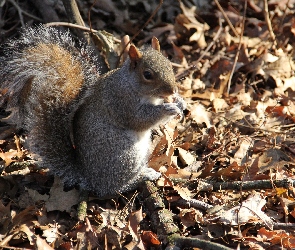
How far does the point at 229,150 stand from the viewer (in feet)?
13.4

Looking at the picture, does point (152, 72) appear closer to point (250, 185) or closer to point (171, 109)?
point (171, 109)

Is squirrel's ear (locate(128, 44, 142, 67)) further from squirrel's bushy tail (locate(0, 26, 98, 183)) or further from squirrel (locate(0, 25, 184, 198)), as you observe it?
squirrel's bushy tail (locate(0, 26, 98, 183))

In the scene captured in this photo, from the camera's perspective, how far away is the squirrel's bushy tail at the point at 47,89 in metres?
3.34

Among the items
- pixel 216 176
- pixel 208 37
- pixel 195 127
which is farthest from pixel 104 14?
pixel 216 176

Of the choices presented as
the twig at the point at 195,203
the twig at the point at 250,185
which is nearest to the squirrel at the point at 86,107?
the twig at the point at 195,203

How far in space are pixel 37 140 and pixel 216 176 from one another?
1379 mm

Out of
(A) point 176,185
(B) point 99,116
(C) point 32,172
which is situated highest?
(B) point 99,116

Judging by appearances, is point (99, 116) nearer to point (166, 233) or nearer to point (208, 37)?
point (166, 233)

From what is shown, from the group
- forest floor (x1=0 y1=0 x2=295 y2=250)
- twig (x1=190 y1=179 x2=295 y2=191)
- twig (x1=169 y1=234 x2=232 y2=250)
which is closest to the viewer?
twig (x1=169 y1=234 x2=232 y2=250)

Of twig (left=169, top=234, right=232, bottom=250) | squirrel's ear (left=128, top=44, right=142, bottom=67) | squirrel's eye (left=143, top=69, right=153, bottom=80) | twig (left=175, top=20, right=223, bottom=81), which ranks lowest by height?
twig (left=175, top=20, right=223, bottom=81)

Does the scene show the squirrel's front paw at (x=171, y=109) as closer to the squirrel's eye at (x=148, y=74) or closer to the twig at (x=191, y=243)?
the squirrel's eye at (x=148, y=74)

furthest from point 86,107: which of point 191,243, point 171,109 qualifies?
point 191,243

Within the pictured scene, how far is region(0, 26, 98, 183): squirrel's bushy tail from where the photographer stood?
3.34 metres

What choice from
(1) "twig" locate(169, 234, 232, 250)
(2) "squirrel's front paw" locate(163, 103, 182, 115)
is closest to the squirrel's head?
(2) "squirrel's front paw" locate(163, 103, 182, 115)
